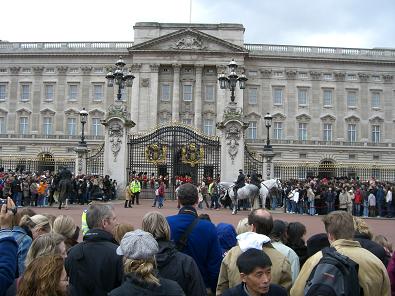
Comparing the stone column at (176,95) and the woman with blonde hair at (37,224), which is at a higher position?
the stone column at (176,95)

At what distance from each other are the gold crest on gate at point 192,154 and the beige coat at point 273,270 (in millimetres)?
24238

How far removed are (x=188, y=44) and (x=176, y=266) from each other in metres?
56.5

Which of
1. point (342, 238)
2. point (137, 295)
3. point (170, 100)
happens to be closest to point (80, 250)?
point (137, 295)

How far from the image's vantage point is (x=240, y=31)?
60.4 metres

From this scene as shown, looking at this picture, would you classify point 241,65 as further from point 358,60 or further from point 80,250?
point 80,250

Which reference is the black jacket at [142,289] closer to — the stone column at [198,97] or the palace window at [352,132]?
the stone column at [198,97]

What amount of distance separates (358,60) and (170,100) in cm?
2516

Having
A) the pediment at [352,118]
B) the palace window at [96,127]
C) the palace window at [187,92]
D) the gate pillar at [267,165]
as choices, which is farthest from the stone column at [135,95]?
the gate pillar at [267,165]

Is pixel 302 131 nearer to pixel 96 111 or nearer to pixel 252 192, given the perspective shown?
pixel 96 111

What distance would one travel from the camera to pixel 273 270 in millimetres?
5004

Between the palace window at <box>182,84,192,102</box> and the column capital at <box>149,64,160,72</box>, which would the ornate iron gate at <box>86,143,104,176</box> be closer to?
the column capital at <box>149,64,160,72</box>

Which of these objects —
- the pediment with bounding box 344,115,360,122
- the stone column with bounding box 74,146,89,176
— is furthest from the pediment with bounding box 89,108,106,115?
the stone column with bounding box 74,146,89,176

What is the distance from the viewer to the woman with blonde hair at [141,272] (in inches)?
146

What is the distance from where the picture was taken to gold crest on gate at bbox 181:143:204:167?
96.6ft
